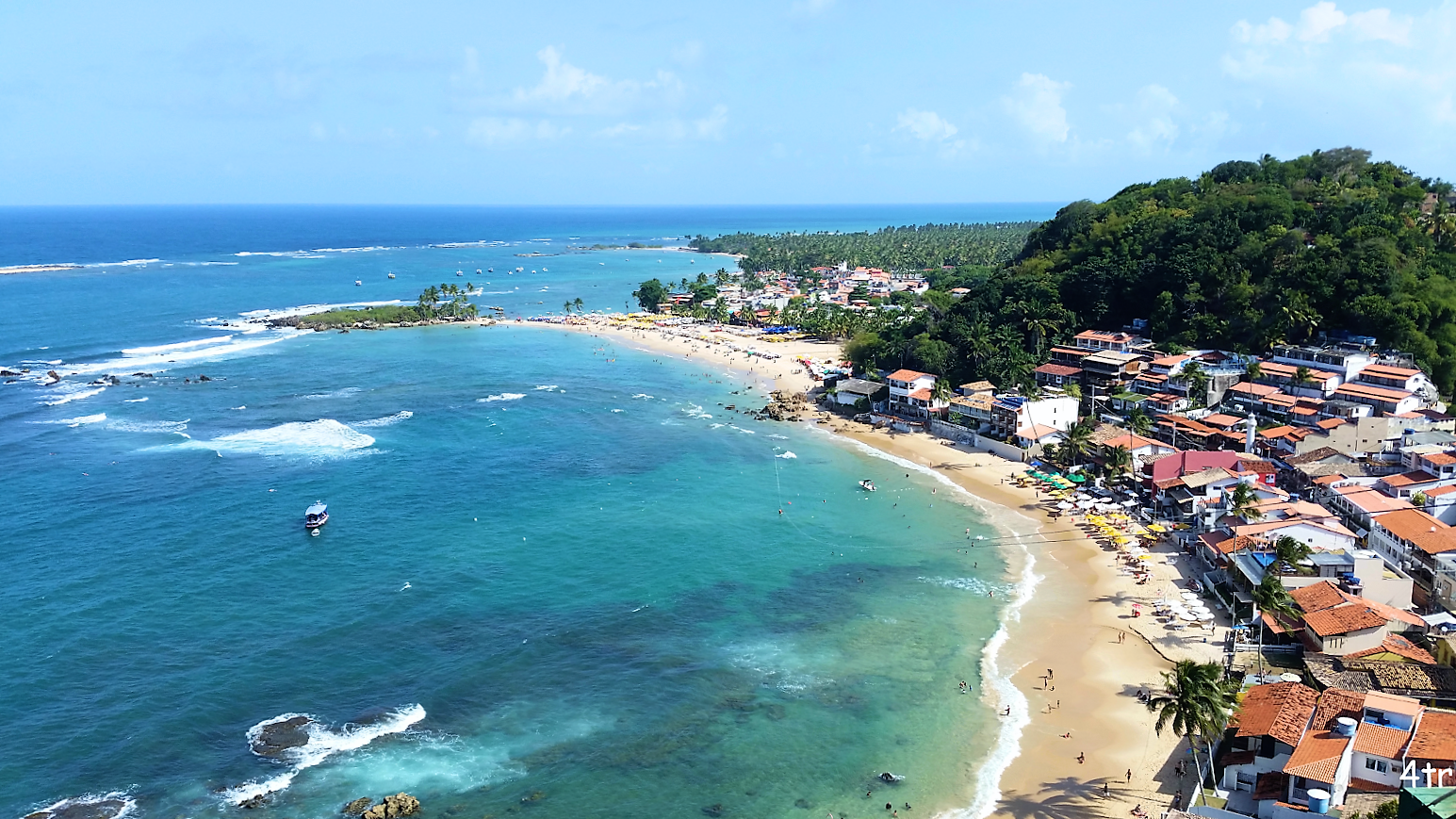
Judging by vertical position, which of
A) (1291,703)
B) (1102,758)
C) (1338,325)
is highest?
(1338,325)

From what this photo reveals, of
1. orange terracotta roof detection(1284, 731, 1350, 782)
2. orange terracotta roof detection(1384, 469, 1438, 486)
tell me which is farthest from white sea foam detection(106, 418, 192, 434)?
orange terracotta roof detection(1384, 469, 1438, 486)

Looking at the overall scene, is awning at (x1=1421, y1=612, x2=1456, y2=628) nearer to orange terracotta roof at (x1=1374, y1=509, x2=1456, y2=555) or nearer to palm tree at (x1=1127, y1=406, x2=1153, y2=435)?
orange terracotta roof at (x1=1374, y1=509, x2=1456, y2=555)

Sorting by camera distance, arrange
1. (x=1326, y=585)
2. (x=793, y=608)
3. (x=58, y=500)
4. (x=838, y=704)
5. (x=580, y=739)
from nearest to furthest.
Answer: (x=580, y=739)
(x=838, y=704)
(x=1326, y=585)
(x=793, y=608)
(x=58, y=500)

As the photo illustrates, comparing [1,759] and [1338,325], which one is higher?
[1338,325]

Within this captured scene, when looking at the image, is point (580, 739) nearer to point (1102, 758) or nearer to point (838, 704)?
point (838, 704)

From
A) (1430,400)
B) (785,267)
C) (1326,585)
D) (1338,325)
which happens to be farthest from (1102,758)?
(785,267)

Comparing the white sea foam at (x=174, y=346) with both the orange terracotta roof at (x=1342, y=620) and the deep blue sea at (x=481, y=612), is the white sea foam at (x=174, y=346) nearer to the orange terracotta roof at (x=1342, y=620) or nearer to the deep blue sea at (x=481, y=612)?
the deep blue sea at (x=481, y=612)
